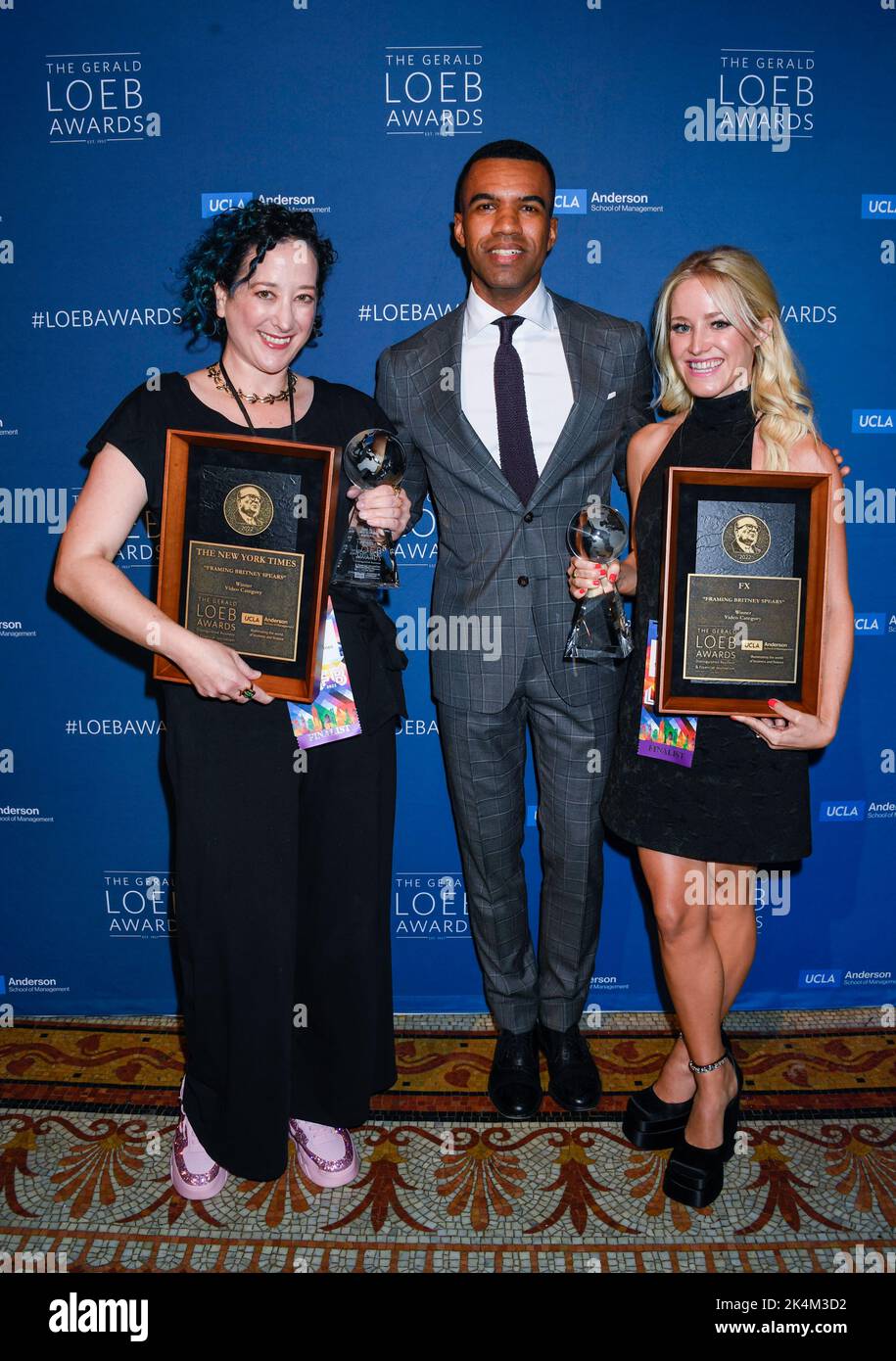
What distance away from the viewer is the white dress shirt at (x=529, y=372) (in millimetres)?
2303

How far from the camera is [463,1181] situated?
2275 millimetres

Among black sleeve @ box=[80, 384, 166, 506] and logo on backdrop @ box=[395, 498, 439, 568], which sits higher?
black sleeve @ box=[80, 384, 166, 506]

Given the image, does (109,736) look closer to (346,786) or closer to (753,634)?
(346,786)

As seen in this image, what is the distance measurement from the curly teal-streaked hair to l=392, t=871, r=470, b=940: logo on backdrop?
5.74ft

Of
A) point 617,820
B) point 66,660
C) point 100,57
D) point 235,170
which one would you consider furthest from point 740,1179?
point 100,57

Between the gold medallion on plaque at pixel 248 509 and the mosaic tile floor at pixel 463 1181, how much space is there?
154cm

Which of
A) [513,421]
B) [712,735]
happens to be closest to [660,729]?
[712,735]

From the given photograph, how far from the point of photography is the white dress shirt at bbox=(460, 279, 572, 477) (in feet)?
7.55

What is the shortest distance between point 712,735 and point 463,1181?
47.9 inches

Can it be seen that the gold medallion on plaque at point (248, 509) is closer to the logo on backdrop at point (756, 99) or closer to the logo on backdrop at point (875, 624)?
the logo on backdrop at point (756, 99)

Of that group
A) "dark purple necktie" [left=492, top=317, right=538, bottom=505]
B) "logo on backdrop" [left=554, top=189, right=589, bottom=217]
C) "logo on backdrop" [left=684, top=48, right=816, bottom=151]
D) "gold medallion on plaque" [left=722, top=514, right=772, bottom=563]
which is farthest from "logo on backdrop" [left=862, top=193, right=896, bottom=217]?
"gold medallion on plaque" [left=722, top=514, right=772, bottom=563]

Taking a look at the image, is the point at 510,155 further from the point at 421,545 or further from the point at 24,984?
the point at 24,984

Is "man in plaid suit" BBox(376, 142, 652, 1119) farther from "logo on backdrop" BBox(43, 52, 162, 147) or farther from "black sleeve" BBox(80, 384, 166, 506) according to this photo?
"logo on backdrop" BBox(43, 52, 162, 147)

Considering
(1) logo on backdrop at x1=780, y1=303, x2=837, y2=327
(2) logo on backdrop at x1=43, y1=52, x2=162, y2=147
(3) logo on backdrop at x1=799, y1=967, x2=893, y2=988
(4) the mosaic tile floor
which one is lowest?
(4) the mosaic tile floor
